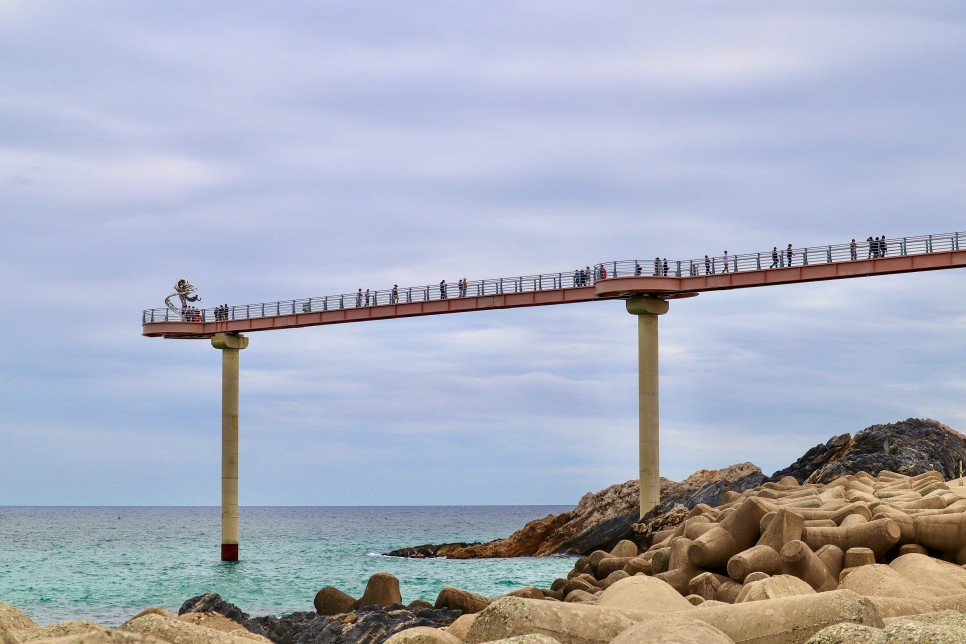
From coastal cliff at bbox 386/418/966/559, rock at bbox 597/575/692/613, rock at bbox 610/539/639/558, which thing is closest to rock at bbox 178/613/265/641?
rock at bbox 597/575/692/613

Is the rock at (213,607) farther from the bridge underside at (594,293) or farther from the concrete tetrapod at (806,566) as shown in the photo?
the bridge underside at (594,293)

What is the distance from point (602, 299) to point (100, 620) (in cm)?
1986

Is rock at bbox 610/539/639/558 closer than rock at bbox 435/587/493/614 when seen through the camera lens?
No

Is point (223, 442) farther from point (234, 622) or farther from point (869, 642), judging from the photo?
point (869, 642)

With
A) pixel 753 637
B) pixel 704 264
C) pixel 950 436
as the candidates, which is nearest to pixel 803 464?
pixel 950 436

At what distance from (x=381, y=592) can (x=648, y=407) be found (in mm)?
20715

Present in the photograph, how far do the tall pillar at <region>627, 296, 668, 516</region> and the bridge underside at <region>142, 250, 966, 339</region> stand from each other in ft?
3.29

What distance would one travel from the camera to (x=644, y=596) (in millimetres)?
11062

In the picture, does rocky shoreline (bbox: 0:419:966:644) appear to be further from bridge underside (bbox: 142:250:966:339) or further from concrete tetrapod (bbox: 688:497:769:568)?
bridge underside (bbox: 142:250:966:339)

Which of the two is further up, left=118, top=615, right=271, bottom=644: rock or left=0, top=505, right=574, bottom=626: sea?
left=118, top=615, right=271, bottom=644: rock

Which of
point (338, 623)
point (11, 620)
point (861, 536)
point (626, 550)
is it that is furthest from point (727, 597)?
point (11, 620)

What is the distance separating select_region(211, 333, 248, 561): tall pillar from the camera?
156 ft

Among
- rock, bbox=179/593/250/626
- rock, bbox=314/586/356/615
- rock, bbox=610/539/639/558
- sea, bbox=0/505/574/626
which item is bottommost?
sea, bbox=0/505/574/626

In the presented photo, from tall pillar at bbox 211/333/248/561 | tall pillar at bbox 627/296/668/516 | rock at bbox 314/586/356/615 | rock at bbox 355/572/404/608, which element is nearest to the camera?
rock at bbox 355/572/404/608
